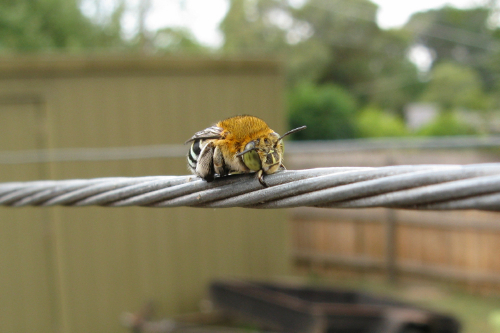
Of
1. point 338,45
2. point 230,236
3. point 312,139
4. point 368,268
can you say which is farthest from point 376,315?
point 338,45

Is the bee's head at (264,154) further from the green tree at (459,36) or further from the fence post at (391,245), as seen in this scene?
the green tree at (459,36)

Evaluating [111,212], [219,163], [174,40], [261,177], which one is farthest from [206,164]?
[174,40]

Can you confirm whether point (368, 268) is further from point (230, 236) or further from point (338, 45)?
point (338, 45)

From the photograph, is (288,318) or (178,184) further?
(288,318)

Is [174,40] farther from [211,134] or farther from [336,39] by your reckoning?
[211,134]

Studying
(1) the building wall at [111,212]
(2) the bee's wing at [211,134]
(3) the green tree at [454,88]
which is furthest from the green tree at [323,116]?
(2) the bee's wing at [211,134]

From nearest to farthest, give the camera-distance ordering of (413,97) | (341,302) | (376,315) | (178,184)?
(178,184) < (376,315) < (341,302) < (413,97)

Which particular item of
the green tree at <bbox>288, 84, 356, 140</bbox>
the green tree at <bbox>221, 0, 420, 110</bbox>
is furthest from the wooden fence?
the green tree at <bbox>221, 0, 420, 110</bbox>
